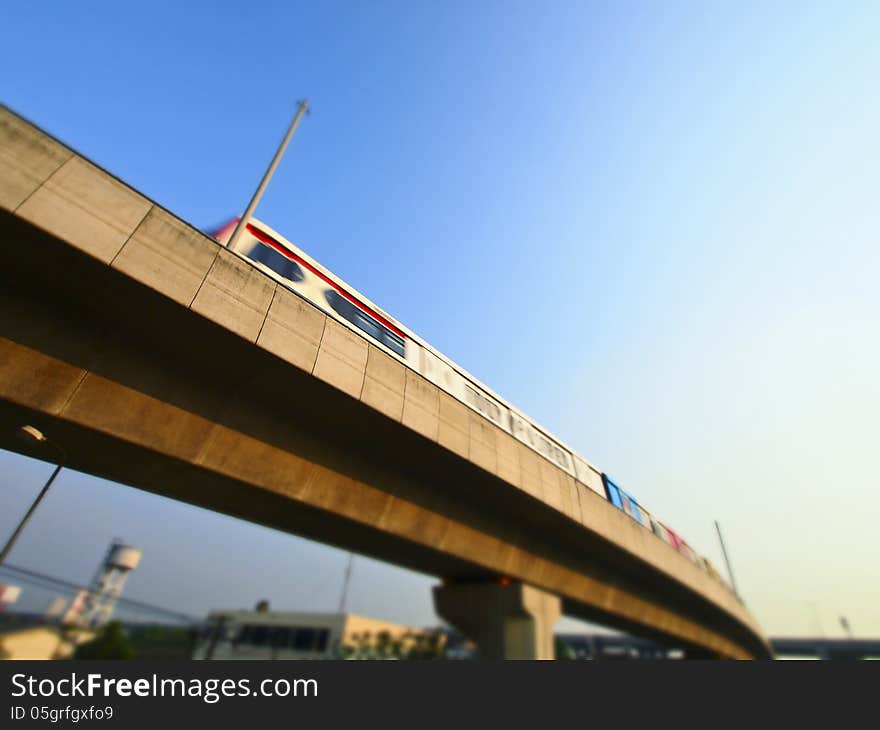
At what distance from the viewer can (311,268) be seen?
426 inches

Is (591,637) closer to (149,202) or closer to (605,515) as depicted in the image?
(605,515)

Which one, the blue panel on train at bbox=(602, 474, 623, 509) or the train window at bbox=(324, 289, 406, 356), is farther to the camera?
the blue panel on train at bbox=(602, 474, 623, 509)

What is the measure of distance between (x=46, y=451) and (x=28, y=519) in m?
1.52

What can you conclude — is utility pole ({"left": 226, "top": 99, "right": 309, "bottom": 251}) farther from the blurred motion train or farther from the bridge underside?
the bridge underside

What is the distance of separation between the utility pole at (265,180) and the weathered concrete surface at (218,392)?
2.11 metres

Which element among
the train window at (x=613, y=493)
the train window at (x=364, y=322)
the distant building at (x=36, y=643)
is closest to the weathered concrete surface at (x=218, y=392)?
the train window at (x=364, y=322)

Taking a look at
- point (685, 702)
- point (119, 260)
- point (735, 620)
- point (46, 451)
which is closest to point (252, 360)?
point (119, 260)

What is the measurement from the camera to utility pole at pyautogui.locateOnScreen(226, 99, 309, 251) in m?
9.72

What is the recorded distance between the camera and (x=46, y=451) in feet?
27.0

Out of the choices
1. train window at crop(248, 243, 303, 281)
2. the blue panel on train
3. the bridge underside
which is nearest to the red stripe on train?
train window at crop(248, 243, 303, 281)

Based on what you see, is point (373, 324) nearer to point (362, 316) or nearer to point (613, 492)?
point (362, 316)

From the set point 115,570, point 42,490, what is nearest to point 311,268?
point 42,490

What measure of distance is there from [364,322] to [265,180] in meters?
5.01

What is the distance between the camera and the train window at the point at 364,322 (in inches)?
413
